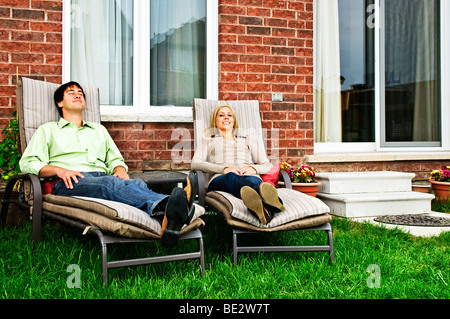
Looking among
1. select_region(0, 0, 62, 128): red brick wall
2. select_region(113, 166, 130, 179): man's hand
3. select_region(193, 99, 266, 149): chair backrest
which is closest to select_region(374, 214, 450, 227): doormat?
select_region(193, 99, 266, 149): chair backrest

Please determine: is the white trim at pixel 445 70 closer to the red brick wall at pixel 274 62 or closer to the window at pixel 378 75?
the window at pixel 378 75

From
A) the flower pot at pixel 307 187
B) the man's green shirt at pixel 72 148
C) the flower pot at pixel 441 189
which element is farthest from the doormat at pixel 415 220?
the man's green shirt at pixel 72 148

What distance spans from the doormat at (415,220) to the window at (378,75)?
3.88ft

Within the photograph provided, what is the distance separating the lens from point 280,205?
2529 millimetres

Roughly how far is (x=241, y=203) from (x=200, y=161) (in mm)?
884

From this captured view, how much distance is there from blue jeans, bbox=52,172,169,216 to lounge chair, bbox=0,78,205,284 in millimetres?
112

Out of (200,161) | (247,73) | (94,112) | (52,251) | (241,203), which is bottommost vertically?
(52,251)

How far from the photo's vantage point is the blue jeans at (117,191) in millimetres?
2443

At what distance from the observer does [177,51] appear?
4.39 m

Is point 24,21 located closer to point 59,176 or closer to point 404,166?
point 59,176

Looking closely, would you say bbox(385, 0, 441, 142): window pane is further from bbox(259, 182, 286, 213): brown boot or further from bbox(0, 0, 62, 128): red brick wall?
bbox(0, 0, 62, 128): red brick wall

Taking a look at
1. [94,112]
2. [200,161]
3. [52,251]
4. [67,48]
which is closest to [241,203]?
[200,161]


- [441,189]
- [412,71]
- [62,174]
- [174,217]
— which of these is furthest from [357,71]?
[174,217]

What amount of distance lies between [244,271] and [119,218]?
711 millimetres
